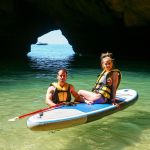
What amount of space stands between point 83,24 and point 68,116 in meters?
21.1

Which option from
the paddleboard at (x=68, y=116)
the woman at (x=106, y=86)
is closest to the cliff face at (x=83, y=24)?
the woman at (x=106, y=86)

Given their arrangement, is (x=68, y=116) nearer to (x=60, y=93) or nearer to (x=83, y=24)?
(x=60, y=93)

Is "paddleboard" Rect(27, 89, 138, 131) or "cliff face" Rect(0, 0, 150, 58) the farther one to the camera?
"cliff face" Rect(0, 0, 150, 58)

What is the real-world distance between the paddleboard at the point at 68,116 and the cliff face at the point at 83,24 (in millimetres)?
13615

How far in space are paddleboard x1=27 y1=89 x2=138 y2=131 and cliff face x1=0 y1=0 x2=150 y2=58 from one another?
1361cm

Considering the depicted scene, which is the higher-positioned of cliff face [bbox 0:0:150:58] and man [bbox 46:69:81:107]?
cliff face [bbox 0:0:150:58]

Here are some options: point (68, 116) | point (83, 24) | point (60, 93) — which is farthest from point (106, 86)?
point (83, 24)

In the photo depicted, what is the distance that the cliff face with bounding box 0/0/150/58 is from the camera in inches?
811

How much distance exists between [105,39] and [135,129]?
22.9 metres

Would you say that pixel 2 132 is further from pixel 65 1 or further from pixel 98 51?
pixel 98 51

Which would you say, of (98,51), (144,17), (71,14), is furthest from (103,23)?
(98,51)

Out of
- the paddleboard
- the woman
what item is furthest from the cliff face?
the paddleboard

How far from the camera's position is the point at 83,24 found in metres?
26.0

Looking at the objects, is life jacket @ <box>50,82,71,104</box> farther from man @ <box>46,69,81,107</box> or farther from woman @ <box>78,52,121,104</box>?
woman @ <box>78,52,121,104</box>
